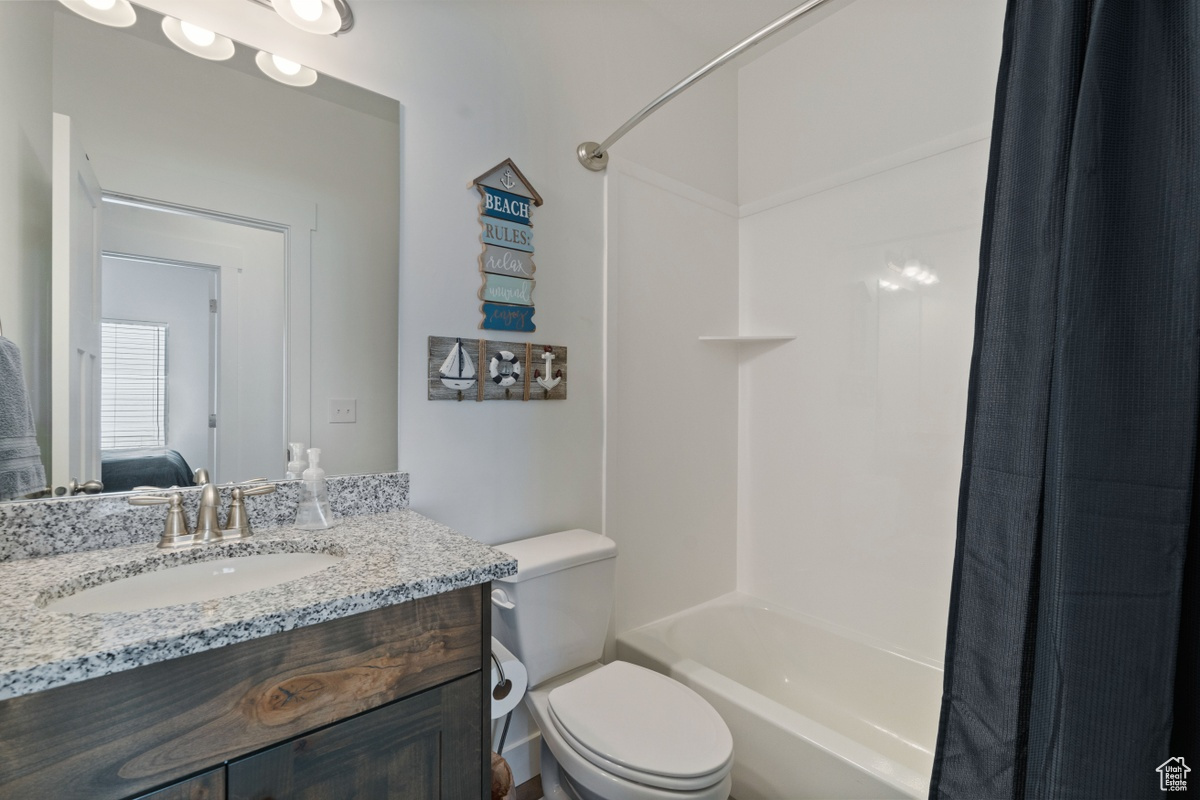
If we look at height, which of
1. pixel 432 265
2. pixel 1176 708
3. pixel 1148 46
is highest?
pixel 1148 46

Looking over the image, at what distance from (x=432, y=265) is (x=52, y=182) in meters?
0.73

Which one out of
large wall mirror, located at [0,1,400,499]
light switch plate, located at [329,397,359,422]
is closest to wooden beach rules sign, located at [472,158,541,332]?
large wall mirror, located at [0,1,400,499]

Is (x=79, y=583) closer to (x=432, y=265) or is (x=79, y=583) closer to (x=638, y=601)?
(x=432, y=265)

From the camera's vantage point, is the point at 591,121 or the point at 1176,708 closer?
the point at 1176,708

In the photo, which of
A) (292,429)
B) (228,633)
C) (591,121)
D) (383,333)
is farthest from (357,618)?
(591,121)

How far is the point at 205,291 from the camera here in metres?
1.17

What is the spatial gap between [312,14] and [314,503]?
1106 mm

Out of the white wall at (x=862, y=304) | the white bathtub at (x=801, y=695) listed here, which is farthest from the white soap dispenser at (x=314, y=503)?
the white wall at (x=862, y=304)

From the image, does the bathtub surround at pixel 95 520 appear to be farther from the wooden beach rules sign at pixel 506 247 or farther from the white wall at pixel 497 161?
the wooden beach rules sign at pixel 506 247

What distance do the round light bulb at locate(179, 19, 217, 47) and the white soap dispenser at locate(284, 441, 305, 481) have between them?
877mm

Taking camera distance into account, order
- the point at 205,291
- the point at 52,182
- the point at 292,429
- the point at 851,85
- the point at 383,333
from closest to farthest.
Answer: the point at 52,182 < the point at 205,291 < the point at 292,429 < the point at 383,333 < the point at 851,85

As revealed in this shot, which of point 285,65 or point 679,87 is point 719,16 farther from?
point 285,65

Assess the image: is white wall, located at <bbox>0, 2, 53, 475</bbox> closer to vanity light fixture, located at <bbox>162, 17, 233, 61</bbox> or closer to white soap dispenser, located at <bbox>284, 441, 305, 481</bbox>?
vanity light fixture, located at <bbox>162, 17, 233, 61</bbox>

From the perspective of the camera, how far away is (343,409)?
53.8 inches
